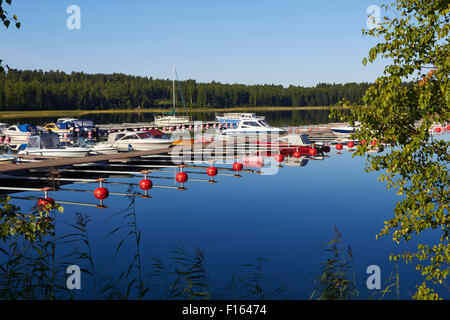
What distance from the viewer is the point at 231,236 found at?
1633 centimetres

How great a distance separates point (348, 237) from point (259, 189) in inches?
361

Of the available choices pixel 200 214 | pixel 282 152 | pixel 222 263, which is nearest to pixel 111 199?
pixel 200 214

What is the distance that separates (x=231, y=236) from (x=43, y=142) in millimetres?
16097

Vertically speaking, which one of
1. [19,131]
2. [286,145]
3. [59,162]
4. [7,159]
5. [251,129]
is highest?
[251,129]

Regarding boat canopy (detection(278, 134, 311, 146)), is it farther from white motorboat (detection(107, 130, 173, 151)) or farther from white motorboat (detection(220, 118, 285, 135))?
white motorboat (detection(220, 118, 285, 135))

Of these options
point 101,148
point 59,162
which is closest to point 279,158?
point 101,148

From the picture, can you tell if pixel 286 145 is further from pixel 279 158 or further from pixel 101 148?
pixel 101 148

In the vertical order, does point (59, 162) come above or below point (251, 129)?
below

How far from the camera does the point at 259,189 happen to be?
81.8ft

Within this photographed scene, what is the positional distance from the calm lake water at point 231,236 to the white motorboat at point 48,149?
1.84 meters

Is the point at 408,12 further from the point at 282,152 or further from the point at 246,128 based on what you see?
the point at 246,128

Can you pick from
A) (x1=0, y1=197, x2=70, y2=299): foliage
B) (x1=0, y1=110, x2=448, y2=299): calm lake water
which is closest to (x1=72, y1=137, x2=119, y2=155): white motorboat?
(x1=0, y1=110, x2=448, y2=299): calm lake water

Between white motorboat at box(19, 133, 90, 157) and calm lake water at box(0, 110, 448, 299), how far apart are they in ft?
6.02

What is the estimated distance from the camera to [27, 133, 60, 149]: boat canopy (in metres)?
27.1
